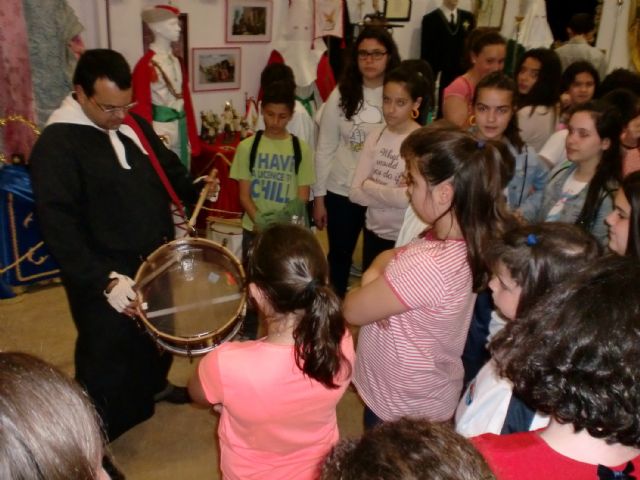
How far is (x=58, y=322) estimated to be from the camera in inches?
146

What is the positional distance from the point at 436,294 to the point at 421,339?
0.19 m

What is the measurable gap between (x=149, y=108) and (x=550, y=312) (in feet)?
12.6

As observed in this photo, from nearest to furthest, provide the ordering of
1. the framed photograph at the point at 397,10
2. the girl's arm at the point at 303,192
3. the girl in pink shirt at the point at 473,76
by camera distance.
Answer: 1. the girl's arm at the point at 303,192
2. the girl in pink shirt at the point at 473,76
3. the framed photograph at the point at 397,10

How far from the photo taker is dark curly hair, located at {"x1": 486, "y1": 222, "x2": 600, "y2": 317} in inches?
53.8

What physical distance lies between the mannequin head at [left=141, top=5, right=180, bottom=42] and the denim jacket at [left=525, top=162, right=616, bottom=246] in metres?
2.94

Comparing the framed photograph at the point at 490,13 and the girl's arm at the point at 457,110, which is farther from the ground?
the framed photograph at the point at 490,13

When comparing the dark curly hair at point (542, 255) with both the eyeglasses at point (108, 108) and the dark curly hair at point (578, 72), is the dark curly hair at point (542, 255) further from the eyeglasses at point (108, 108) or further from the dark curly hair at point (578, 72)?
the dark curly hair at point (578, 72)

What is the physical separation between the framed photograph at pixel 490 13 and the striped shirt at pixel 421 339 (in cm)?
584

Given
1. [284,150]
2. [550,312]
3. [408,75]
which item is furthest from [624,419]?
[284,150]

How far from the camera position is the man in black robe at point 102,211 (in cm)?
Answer: 214

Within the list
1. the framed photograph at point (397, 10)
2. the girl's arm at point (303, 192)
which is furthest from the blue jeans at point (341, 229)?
the framed photograph at point (397, 10)

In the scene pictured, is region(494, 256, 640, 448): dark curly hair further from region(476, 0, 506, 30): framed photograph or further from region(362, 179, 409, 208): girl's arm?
region(476, 0, 506, 30): framed photograph

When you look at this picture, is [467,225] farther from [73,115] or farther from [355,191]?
[73,115]

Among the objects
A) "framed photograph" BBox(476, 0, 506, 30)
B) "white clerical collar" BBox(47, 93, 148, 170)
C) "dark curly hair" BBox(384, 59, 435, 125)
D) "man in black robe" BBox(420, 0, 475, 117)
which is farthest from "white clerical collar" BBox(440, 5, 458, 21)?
"white clerical collar" BBox(47, 93, 148, 170)
